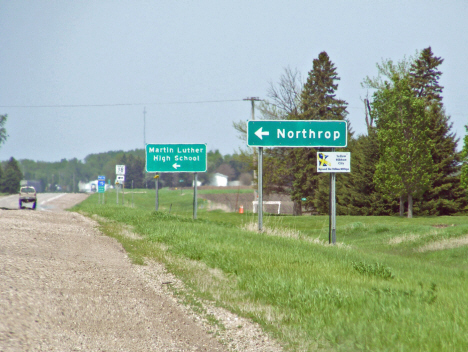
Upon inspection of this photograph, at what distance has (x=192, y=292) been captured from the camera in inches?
328

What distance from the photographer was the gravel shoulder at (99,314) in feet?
17.5

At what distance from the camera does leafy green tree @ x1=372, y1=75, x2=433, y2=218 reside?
39656mm

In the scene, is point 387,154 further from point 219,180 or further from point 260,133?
point 219,180

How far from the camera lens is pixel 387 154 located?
133 ft

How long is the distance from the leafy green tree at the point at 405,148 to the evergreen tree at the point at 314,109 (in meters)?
8.53

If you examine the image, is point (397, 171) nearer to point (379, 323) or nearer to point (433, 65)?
point (433, 65)

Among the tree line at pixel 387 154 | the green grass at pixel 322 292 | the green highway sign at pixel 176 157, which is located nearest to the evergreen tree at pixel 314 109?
the tree line at pixel 387 154

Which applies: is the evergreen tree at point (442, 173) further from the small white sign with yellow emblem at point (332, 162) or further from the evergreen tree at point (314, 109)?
the small white sign with yellow emblem at point (332, 162)

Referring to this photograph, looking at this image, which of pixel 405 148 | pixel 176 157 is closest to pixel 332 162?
pixel 176 157

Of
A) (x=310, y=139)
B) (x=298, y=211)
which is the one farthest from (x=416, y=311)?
(x=298, y=211)

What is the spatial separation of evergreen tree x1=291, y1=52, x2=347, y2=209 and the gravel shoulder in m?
39.9

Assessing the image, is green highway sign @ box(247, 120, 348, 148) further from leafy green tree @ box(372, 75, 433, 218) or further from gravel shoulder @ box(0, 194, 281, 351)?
leafy green tree @ box(372, 75, 433, 218)

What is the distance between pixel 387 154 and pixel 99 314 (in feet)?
121

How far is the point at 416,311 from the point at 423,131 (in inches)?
1413
